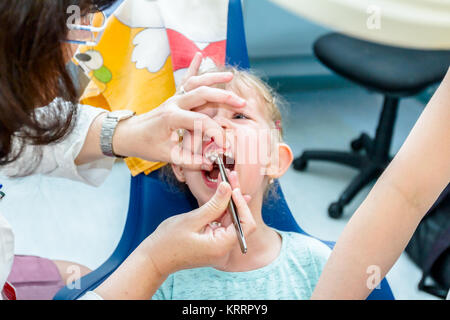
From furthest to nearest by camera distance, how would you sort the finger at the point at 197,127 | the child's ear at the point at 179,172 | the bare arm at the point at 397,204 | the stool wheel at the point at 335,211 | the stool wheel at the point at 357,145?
the stool wheel at the point at 357,145 < the stool wheel at the point at 335,211 < the child's ear at the point at 179,172 < the finger at the point at 197,127 < the bare arm at the point at 397,204

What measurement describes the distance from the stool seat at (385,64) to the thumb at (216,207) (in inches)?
35.4

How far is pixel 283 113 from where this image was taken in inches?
39.3

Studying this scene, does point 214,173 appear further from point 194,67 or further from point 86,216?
point 86,216

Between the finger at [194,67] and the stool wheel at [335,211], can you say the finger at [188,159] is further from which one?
the stool wheel at [335,211]

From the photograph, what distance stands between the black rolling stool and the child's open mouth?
64cm

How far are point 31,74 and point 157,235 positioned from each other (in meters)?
0.25

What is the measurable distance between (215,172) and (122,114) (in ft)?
0.70

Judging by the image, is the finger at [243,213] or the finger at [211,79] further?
the finger at [211,79]

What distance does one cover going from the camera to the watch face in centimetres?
82

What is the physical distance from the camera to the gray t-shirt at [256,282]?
27.9 inches

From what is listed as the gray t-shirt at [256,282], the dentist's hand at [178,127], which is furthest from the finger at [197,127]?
the gray t-shirt at [256,282]

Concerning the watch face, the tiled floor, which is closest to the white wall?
the tiled floor
